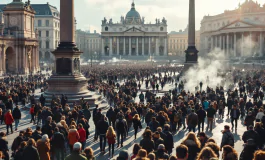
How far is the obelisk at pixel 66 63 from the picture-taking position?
25484 millimetres

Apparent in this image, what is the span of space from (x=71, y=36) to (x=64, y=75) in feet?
9.78

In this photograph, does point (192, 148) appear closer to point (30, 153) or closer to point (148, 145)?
point (148, 145)

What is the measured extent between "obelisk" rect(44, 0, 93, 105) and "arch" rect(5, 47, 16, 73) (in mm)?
39013

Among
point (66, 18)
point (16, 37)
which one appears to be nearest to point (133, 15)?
point (16, 37)

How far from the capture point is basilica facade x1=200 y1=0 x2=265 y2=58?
9606cm

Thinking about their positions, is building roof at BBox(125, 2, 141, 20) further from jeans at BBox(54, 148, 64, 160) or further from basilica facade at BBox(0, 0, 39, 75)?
jeans at BBox(54, 148, 64, 160)

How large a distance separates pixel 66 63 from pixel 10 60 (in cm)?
4037

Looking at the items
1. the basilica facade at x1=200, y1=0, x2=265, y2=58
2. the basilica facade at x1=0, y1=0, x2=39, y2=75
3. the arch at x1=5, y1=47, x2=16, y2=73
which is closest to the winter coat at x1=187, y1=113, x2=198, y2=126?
the basilica facade at x1=0, y1=0, x2=39, y2=75

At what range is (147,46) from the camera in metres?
150

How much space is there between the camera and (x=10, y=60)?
6234cm

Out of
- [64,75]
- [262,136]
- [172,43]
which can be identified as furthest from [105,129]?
[172,43]

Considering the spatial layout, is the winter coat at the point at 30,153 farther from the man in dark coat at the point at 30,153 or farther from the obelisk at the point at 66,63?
the obelisk at the point at 66,63

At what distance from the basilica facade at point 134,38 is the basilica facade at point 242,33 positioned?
1212 inches

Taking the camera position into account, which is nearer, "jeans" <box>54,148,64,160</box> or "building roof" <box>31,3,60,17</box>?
"jeans" <box>54,148,64,160</box>
